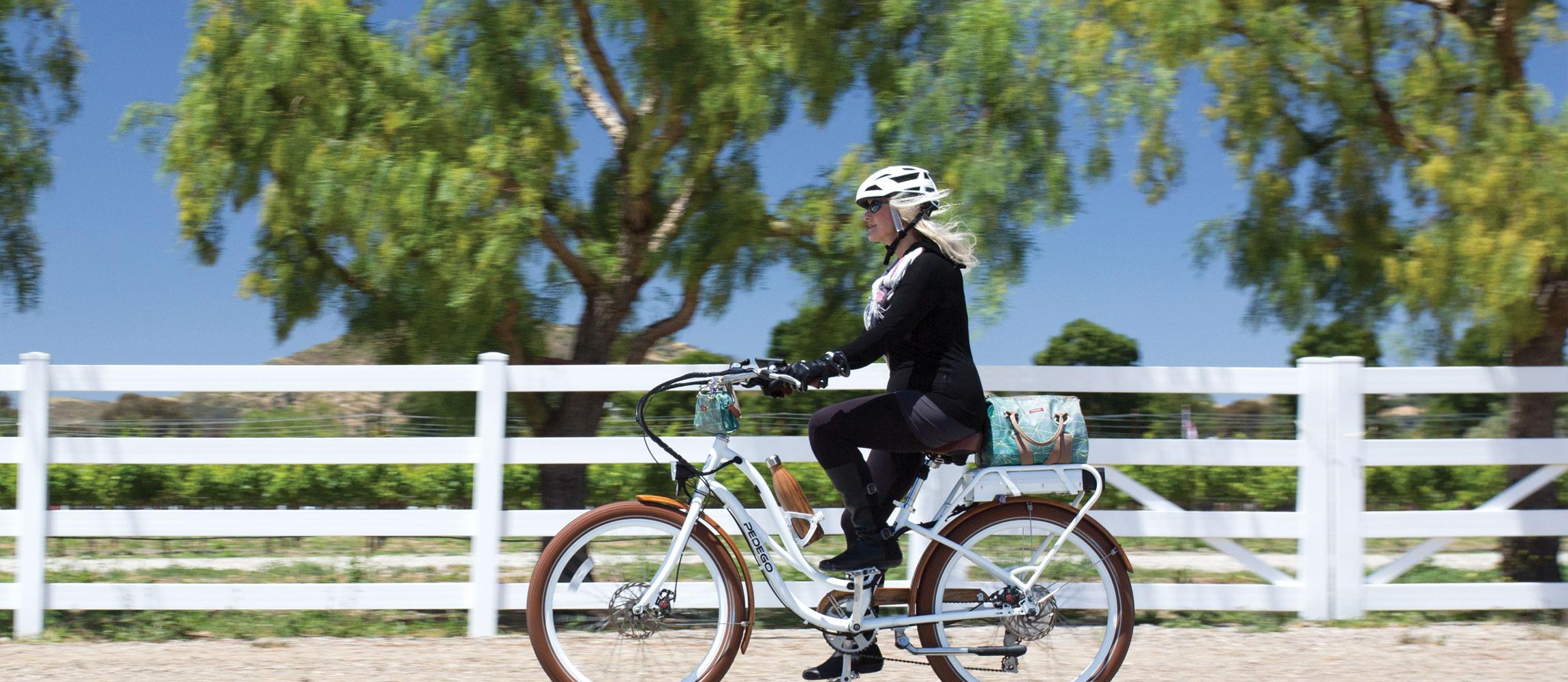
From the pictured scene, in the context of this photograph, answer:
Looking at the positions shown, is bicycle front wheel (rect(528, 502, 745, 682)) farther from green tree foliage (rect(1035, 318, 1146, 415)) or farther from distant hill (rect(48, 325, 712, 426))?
green tree foliage (rect(1035, 318, 1146, 415))

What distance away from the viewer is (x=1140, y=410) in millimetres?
8586

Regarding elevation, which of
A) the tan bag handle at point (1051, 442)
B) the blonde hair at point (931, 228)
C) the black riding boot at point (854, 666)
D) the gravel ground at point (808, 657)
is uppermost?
the blonde hair at point (931, 228)

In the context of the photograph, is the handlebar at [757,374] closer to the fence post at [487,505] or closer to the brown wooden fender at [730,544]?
the brown wooden fender at [730,544]

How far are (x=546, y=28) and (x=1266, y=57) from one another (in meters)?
3.73

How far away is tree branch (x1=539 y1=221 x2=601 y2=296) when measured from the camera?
253 inches

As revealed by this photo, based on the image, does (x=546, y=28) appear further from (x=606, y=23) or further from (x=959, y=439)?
(x=959, y=439)

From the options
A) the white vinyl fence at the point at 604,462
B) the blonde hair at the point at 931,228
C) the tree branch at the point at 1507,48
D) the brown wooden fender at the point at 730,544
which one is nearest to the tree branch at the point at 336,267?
the white vinyl fence at the point at 604,462

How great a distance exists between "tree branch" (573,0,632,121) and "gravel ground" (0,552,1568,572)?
93.5 inches

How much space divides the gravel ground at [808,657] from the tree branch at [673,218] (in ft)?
6.92

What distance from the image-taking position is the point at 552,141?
6379 mm

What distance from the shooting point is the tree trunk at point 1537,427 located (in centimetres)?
669

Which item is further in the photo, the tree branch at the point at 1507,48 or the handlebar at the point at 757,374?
the tree branch at the point at 1507,48

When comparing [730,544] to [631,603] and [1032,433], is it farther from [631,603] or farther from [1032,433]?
[1032,433]

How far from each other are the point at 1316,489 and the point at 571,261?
12.2 ft
